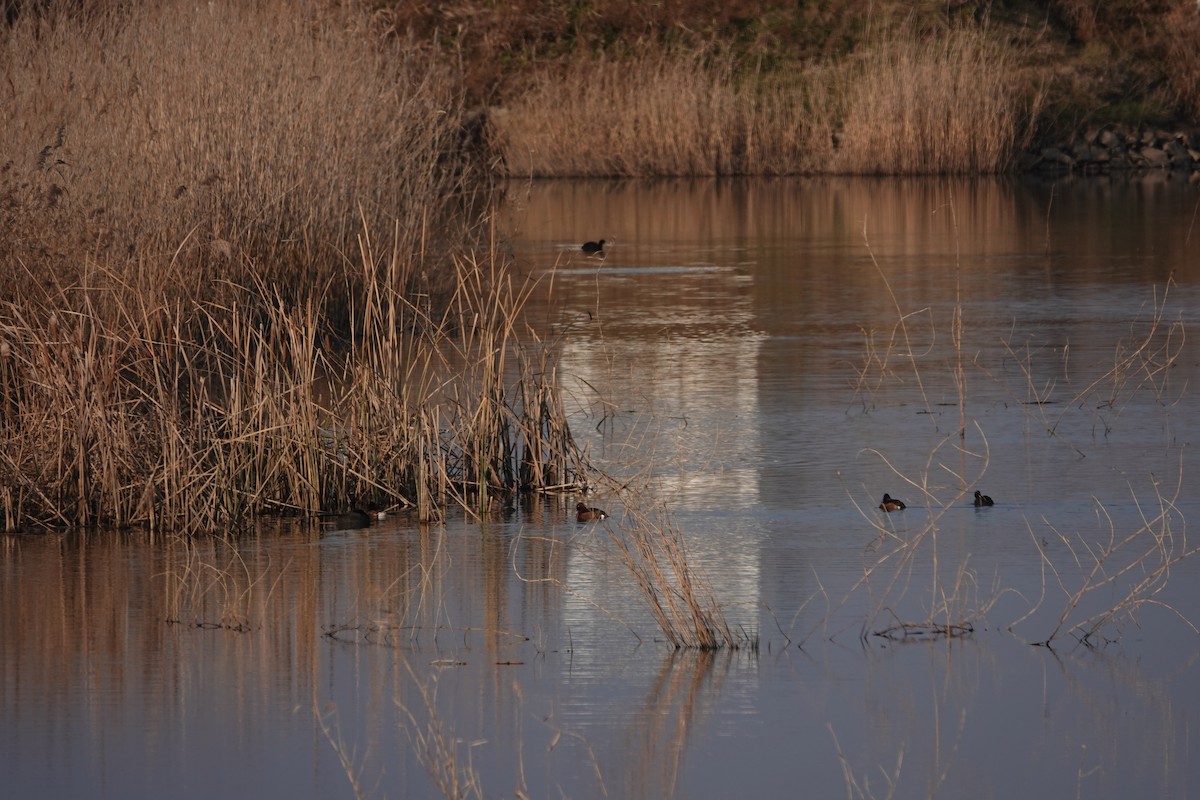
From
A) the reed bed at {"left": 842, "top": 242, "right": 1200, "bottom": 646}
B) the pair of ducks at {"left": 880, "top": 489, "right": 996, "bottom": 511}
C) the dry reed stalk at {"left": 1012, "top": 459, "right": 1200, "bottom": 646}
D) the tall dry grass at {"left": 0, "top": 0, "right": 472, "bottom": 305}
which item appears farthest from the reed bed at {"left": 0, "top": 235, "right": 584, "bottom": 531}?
the dry reed stalk at {"left": 1012, "top": 459, "right": 1200, "bottom": 646}

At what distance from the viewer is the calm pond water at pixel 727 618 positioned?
4.28 m

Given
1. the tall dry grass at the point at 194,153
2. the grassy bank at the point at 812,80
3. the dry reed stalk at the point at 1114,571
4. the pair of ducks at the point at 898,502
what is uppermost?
the grassy bank at the point at 812,80

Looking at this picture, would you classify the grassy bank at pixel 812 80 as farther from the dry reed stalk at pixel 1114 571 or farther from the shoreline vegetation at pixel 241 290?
the dry reed stalk at pixel 1114 571

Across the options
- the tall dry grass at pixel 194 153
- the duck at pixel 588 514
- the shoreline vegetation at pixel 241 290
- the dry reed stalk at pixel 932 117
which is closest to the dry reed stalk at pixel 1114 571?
the duck at pixel 588 514

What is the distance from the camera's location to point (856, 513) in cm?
677

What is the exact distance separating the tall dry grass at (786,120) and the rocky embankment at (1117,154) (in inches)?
23.2

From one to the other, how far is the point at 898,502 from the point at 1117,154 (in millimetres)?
25345

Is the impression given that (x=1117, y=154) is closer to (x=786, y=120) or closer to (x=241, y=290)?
(x=786, y=120)

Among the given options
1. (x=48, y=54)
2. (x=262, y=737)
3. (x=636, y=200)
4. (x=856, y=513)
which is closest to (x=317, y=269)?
(x=48, y=54)

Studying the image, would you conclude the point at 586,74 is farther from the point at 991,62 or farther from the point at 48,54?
the point at 48,54

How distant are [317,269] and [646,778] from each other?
726 cm

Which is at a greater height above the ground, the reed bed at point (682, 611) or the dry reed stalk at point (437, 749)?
the reed bed at point (682, 611)

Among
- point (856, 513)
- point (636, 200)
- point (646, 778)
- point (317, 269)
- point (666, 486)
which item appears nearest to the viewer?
point (646, 778)

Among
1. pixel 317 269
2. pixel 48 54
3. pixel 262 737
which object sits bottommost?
pixel 262 737
